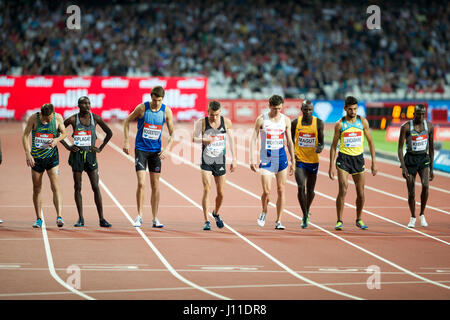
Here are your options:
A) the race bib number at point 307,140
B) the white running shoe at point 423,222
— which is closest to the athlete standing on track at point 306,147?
the race bib number at point 307,140

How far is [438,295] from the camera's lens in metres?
7.60

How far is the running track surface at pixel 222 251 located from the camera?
7.74 m

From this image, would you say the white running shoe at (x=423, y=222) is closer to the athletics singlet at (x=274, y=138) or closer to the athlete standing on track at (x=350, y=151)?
the athlete standing on track at (x=350, y=151)

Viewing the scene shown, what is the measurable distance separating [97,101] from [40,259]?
21.8 m

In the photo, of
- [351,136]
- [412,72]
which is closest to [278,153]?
[351,136]

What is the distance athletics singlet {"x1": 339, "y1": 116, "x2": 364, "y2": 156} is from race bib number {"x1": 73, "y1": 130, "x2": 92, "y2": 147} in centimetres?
389

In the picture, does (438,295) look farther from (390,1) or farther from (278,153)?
(390,1)

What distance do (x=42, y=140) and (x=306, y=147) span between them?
4019 mm

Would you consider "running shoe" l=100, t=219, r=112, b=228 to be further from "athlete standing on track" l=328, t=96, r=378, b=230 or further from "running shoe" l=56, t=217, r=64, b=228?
"athlete standing on track" l=328, t=96, r=378, b=230

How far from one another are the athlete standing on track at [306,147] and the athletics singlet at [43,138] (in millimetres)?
3732

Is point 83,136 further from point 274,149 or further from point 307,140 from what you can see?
point 307,140

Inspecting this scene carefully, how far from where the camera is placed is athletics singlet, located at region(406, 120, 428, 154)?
11594 mm

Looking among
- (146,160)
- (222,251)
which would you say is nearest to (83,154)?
(146,160)

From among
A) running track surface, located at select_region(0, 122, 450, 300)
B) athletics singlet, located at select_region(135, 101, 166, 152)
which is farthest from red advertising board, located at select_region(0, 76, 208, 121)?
athletics singlet, located at select_region(135, 101, 166, 152)
